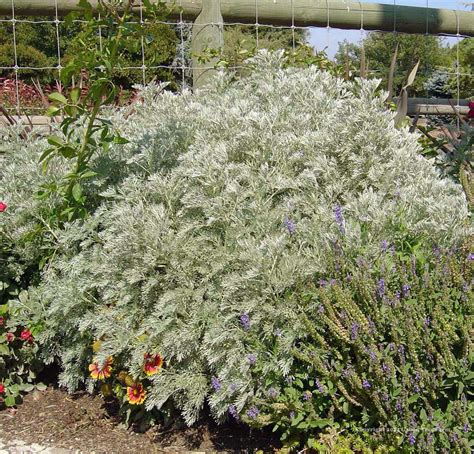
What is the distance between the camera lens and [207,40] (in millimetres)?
4883

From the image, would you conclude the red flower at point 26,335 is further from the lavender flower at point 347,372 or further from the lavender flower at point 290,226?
the lavender flower at point 347,372

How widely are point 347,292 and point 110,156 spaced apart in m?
1.65

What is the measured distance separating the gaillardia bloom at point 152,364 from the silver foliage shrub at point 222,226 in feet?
0.13

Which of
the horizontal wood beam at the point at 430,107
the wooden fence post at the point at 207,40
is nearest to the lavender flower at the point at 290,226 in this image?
the wooden fence post at the point at 207,40

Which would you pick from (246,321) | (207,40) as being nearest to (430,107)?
(207,40)

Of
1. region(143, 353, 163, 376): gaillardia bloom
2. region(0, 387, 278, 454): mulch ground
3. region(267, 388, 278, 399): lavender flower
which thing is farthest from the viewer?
region(0, 387, 278, 454): mulch ground

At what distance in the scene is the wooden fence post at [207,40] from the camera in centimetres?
484

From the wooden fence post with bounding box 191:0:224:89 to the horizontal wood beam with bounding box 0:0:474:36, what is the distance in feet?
0.25

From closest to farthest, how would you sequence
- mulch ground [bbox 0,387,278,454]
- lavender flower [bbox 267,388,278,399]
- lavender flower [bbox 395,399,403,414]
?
lavender flower [bbox 395,399,403,414] → lavender flower [bbox 267,388,278,399] → mulch ground [bbox 0,387,278,454]

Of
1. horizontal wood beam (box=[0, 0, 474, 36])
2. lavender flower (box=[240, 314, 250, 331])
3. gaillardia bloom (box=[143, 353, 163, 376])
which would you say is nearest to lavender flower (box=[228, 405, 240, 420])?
lavender flower (box=[240, 314, 250, 331])

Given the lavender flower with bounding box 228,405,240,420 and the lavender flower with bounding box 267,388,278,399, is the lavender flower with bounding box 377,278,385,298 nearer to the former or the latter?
the lavender flower with bounding box 267,388,278,399

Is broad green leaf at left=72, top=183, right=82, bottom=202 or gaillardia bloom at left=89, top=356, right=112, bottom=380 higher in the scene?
broad green leaf at left=72, top=183, right=82, bottom=202

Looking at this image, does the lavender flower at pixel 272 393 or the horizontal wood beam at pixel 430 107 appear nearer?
the lavender flower at pixel 272 393

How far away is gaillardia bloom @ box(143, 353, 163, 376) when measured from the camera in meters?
2.98
